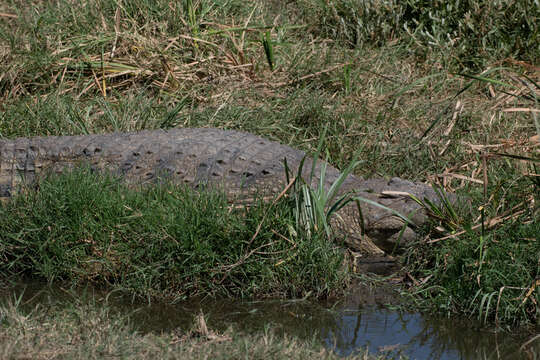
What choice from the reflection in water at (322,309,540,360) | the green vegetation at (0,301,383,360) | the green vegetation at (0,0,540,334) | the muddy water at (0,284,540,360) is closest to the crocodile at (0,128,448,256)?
the green vegetation at (0,0,540,334)

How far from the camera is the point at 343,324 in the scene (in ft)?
11.7

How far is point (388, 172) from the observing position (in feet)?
18.3

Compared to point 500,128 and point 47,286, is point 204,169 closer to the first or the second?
point 47,286

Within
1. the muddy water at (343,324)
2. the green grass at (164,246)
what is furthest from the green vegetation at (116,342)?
the green grass at (164,246)

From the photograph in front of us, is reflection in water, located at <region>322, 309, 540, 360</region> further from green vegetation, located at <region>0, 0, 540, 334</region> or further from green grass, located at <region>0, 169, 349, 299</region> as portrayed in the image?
green grass, located at <region>0, 169, 349, 299</region>

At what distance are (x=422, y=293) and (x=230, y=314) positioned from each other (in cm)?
104

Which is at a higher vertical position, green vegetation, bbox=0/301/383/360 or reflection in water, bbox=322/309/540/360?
green vegetation, bbox=0/301/383/360

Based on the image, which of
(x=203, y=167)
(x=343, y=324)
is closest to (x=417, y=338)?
→ (x=343, y=324)

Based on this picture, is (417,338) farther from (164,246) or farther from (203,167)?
(203,167)

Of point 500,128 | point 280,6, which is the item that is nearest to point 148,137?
point 500,128

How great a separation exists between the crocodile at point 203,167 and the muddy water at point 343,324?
99 centimetres

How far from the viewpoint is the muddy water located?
3.28 m

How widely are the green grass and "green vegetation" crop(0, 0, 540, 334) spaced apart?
0.01 m

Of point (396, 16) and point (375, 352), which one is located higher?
point (396, 16)
